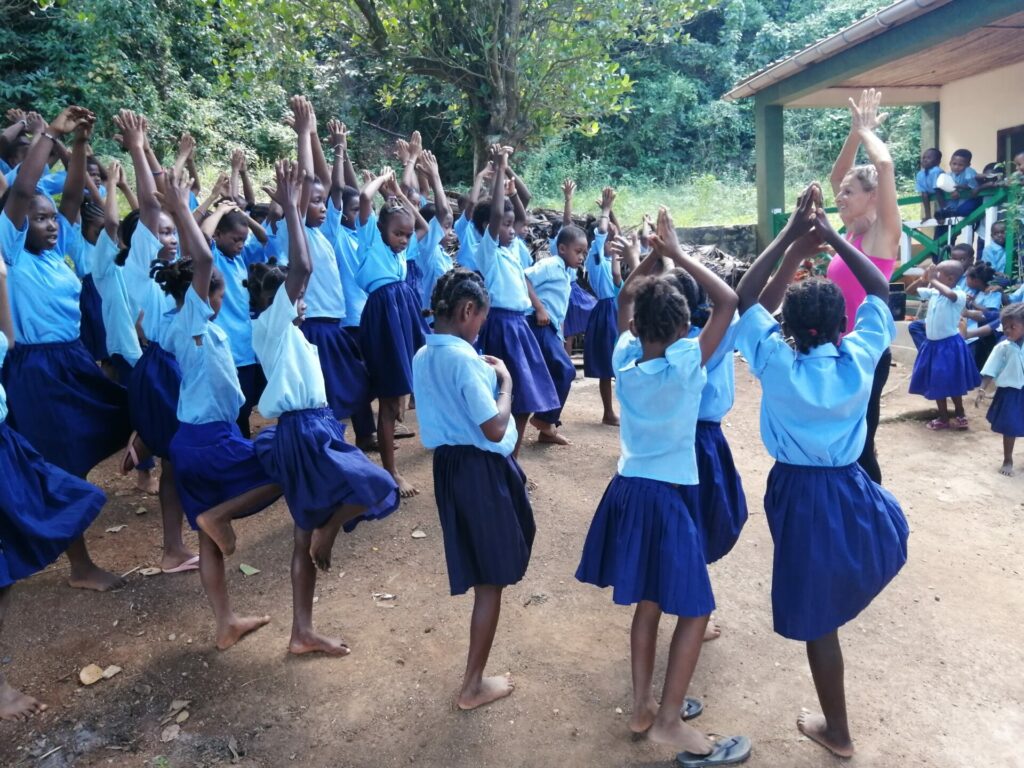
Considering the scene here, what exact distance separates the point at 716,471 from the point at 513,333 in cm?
230

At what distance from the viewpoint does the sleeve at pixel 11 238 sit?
3.45 meters

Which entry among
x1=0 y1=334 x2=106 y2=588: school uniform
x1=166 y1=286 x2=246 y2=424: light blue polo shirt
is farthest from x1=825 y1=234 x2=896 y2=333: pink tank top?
x1=0 y1=334 x2=106 y2=588: school uniform

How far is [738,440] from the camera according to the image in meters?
6.16

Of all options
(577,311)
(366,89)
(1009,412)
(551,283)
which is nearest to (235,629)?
(551,283)

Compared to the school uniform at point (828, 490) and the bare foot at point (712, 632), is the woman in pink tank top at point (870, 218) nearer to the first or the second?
the school uniform at point (828, 490)

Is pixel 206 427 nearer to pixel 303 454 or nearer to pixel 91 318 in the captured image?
pixel 303 454

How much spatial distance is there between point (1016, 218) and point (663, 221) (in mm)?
6697

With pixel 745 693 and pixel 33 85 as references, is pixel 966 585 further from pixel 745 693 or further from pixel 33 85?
pixel 33 85

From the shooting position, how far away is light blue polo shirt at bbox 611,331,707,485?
2473 millimetres

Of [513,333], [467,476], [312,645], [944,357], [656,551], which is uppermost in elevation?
[513,333]

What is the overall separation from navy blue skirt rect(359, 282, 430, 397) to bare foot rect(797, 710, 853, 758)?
2918mm

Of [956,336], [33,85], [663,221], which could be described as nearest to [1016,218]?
[956,336]

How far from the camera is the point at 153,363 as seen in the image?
150 inches

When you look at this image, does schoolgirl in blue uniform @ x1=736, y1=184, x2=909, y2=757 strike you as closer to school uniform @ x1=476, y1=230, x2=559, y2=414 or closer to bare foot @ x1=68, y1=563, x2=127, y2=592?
school uniform @ x1=476, y1=230, x2=559, y2=414
